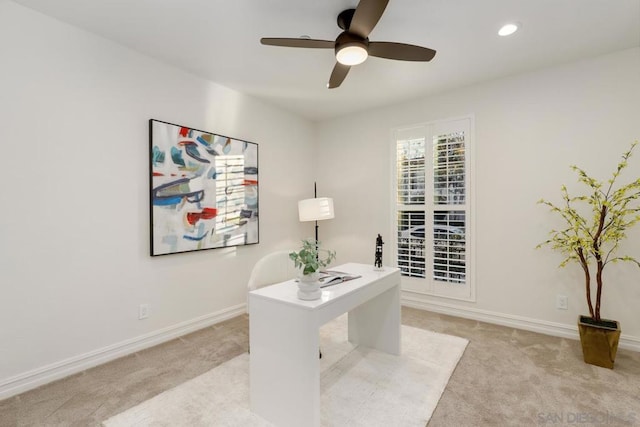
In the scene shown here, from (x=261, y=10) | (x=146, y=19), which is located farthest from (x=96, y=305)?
(x=261, y=10)

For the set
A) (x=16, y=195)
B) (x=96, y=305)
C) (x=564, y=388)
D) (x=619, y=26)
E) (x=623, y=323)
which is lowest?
(x=564, y=388)

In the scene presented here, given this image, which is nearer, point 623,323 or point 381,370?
point 381,370

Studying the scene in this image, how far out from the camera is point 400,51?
2064 millimetres

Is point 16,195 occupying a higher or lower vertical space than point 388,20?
lower

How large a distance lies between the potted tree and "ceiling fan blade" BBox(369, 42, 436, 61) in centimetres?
177

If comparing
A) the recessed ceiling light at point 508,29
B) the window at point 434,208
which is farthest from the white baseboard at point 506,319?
the recessed ceiling light at point 508,29

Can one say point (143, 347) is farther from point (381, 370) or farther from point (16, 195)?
point (381, 370)

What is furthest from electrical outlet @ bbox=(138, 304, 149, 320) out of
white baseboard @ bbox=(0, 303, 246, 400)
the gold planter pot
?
the gold planter pot

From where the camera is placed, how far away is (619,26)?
2.29 meters

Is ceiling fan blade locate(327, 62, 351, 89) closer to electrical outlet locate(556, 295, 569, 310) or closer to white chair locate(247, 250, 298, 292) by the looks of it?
white chair locate(247, 250, 298, 292)

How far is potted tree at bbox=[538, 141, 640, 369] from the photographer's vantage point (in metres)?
2.32

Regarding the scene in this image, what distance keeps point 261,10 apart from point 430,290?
10.8ft

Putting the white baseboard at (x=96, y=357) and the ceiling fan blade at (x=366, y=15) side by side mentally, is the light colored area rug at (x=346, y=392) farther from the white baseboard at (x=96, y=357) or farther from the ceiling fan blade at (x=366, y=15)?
the ceiling fan blade at (x=366, y=15)

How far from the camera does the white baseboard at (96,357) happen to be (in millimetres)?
2014
